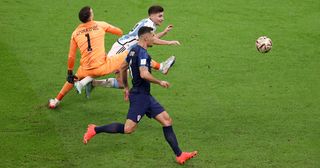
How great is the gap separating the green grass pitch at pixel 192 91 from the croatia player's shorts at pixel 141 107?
75 cm

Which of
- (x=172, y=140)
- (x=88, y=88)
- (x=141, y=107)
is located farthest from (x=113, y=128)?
(x=88, y=88)

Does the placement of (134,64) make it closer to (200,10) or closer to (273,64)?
(273,64)

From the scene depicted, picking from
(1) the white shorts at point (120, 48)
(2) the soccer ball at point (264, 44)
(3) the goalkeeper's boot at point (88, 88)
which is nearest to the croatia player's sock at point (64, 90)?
(3) the goalkeeper's boot at point (88, 88)

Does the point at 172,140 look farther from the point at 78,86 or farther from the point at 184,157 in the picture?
the point at 78,86

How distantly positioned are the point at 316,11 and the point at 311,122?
22.4ft

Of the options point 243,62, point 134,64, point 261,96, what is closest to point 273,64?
point 243,62

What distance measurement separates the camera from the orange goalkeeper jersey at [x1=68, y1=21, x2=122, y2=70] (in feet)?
38.6

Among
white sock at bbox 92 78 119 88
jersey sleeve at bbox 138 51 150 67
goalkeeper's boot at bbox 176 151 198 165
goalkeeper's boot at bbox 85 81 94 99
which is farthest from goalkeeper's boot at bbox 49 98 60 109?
goalkeeper's boot at bbox 176 151 198 165

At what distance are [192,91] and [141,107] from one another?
124 inches

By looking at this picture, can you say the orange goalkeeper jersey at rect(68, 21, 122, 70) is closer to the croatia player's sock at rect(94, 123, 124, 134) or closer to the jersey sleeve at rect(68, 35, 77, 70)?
the jersey sleeve at rect(68, 35, 77, 70)

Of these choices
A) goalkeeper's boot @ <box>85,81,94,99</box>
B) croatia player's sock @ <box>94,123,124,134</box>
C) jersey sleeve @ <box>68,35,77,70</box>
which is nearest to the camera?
croatia player's sock @ <box>94,123,124,134</box>

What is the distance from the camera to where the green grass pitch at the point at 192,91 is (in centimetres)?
1029

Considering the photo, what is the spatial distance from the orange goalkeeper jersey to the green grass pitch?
3.05 feet

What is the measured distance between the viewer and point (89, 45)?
11.8 metres
